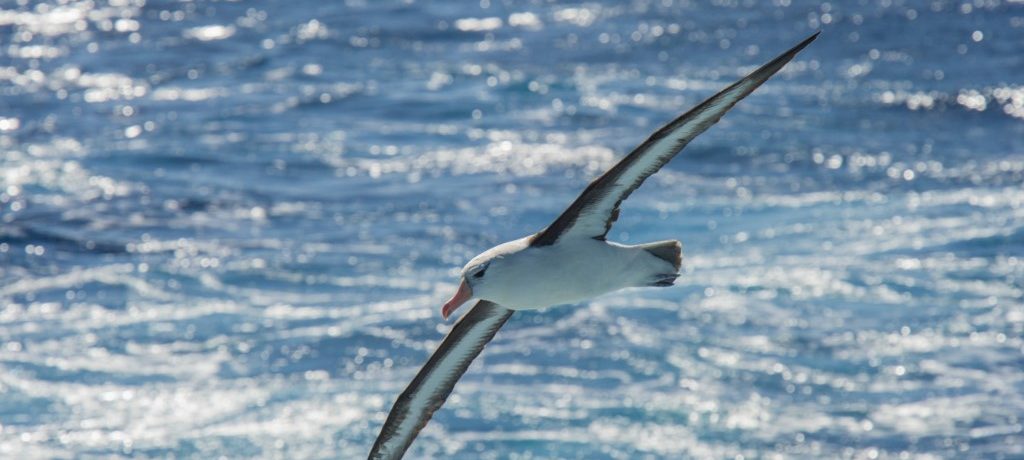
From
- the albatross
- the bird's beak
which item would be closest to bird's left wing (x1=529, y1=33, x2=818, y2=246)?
the albatross

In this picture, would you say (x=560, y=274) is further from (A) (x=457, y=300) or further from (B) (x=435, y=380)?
(B) (x=435, y=380)

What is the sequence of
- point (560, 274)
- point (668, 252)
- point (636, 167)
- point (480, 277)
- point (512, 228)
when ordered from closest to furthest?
1. point (636, 167)
2. point (480, 277)
3. point (560, 274)
4. point (668, 252)
5. point (512, 228)

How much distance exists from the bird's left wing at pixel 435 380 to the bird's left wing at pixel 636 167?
4.76ft

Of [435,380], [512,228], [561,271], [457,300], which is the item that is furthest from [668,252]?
[512,228]

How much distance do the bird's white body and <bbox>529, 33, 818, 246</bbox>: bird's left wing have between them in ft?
0.37

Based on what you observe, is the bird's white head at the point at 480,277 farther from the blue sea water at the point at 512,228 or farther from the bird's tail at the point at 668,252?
the blue sea water at the point at 512,228

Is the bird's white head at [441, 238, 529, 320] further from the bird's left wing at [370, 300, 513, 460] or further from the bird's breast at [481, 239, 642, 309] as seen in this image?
the bird's left wing at [370, 300, 513, 460]

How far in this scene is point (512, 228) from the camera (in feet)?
78.1

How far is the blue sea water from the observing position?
18.9 metres

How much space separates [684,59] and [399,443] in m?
23.3

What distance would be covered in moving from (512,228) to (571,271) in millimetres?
14828

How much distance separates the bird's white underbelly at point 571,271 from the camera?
29.0 feet

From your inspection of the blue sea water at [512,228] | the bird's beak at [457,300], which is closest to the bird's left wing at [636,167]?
the bird's beak at [457,300]

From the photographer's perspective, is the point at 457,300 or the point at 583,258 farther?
the point at 583,258
